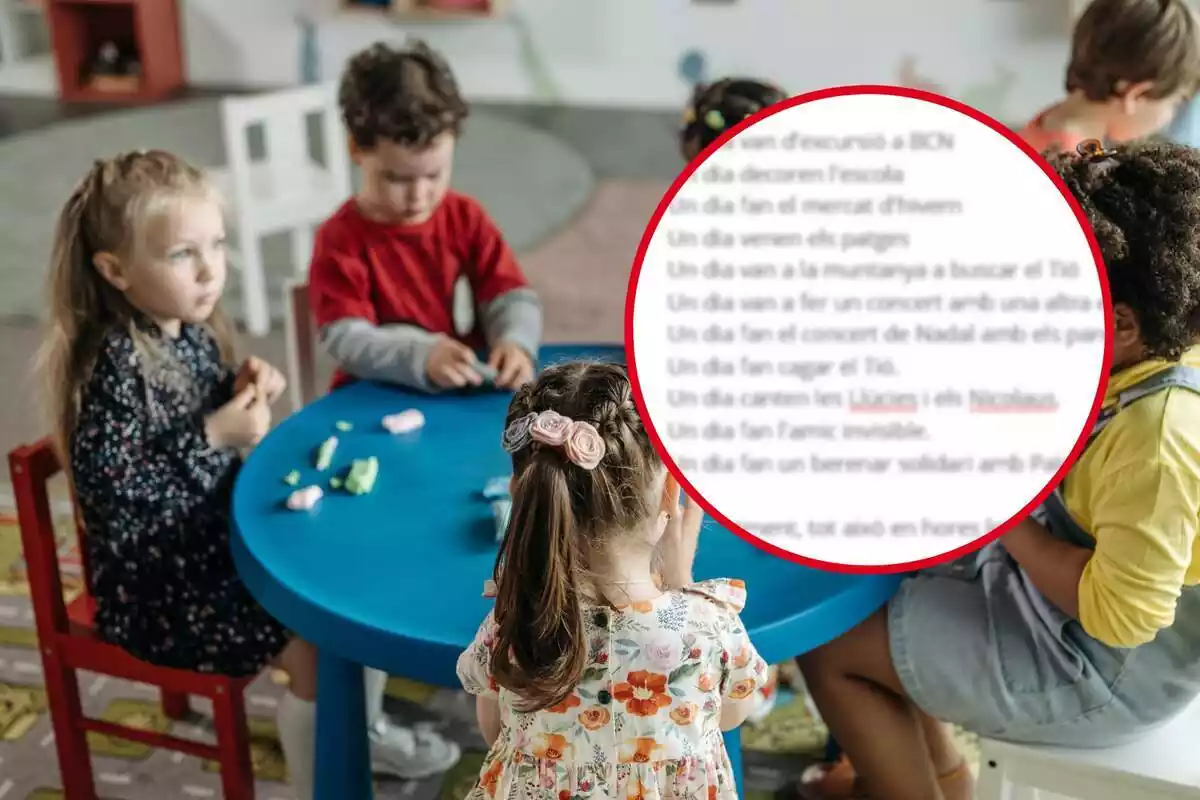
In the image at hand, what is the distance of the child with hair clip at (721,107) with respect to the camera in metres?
1.58

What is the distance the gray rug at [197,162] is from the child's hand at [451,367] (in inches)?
63.0

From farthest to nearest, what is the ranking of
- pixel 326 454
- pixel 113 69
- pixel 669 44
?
pixel 113 69 < pixel 669 44 < pixel 326 454

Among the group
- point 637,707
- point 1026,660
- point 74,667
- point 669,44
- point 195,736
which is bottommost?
point 195,736

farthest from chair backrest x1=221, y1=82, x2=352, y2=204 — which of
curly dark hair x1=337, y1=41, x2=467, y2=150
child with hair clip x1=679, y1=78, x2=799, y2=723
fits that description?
child with hair clip x1=679, y1=78, x2=799, y2=723

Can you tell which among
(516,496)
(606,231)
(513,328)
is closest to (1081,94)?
(513,328)

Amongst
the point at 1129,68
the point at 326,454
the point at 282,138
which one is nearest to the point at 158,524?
the point at 326,454

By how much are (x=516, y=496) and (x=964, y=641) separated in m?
0.58

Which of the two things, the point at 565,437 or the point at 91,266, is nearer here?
the point at 565,437

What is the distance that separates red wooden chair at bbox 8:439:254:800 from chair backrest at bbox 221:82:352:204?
1512mm

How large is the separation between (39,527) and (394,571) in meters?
0.48

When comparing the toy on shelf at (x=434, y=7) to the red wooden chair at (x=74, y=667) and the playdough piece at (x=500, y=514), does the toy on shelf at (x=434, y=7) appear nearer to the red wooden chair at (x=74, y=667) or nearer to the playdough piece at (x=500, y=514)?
the red wooden chair at (x=74, y=667)

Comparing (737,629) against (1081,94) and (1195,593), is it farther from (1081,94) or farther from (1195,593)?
(1081,94)

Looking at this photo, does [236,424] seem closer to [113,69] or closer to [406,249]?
[406,249]

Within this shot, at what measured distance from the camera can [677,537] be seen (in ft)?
2.93
